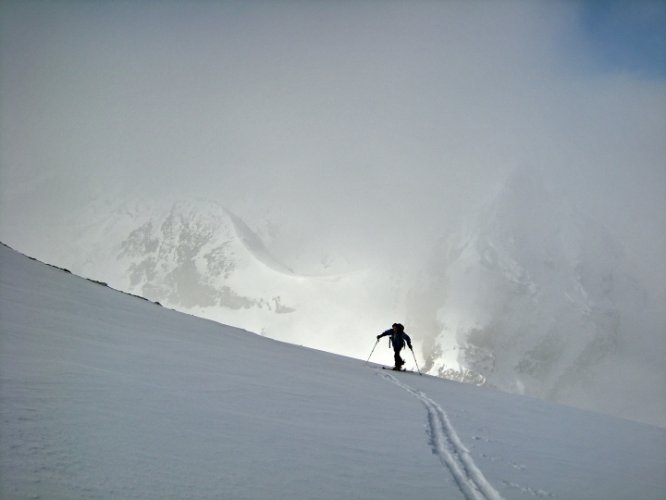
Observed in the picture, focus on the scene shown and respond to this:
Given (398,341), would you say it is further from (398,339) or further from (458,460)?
(458,460)

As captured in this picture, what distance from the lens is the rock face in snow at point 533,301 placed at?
403ft

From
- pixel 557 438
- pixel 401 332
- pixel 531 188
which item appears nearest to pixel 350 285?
pixel 531 188

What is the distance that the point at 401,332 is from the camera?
19.1 metres

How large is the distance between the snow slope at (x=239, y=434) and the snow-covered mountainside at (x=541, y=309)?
11188 cm

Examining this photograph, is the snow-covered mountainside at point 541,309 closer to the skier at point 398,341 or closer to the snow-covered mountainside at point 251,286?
the snow-covered mountainside at point 251,286

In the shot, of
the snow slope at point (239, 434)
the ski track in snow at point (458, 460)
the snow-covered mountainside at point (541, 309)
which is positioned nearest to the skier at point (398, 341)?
the snow slope at point (239, 434)

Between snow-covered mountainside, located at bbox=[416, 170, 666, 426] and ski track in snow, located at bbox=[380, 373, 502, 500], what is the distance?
369 ft

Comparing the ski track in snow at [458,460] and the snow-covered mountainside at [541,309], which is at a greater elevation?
the snow-covered mountainside at [541,309]

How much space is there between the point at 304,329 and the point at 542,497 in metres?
133

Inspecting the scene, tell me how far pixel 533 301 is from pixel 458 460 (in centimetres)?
13844

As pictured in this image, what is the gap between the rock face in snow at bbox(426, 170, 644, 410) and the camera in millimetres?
122812

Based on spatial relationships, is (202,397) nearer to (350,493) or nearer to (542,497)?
(350,493)

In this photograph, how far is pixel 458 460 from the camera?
5379 mm

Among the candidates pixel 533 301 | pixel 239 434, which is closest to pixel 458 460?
pixel 239 434
